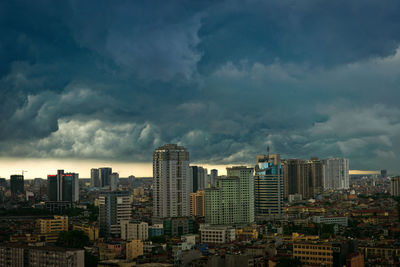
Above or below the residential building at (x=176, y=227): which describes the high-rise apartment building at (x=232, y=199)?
above

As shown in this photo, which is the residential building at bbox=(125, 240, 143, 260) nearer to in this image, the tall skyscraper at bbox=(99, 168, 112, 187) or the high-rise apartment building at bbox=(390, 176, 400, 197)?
the high-rise apartment building at bbox=(390, 176, 400, 197)

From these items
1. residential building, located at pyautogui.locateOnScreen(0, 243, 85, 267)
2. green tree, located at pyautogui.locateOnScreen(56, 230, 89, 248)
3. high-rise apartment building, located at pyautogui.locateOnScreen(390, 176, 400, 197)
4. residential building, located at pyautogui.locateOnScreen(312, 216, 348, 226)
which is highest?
high-rise apartment building, located at pyautogui.locateOnScreen(390, 176, 400, 197)

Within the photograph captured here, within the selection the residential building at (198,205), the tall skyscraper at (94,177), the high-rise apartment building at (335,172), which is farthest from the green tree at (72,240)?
the tall skyscraper at (94,177)

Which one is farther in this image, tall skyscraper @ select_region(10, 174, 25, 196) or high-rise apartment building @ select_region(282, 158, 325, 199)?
tall skyscraper @ select_region(10, 174, 25, 196)

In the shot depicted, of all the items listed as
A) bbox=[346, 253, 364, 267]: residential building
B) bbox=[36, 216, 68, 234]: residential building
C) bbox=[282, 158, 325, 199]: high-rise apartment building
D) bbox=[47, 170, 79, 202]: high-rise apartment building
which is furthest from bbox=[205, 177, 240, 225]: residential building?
bbox=[282, 158, 325, 199]: high-rise apartment building

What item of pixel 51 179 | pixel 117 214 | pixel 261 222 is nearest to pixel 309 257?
pixel 117 214

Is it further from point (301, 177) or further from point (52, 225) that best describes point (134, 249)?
point (301, 177)

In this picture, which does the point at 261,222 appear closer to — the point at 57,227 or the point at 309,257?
the point at 57,227

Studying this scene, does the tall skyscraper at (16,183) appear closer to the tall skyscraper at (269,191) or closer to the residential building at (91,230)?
the tall skyscraper at (269,191)
